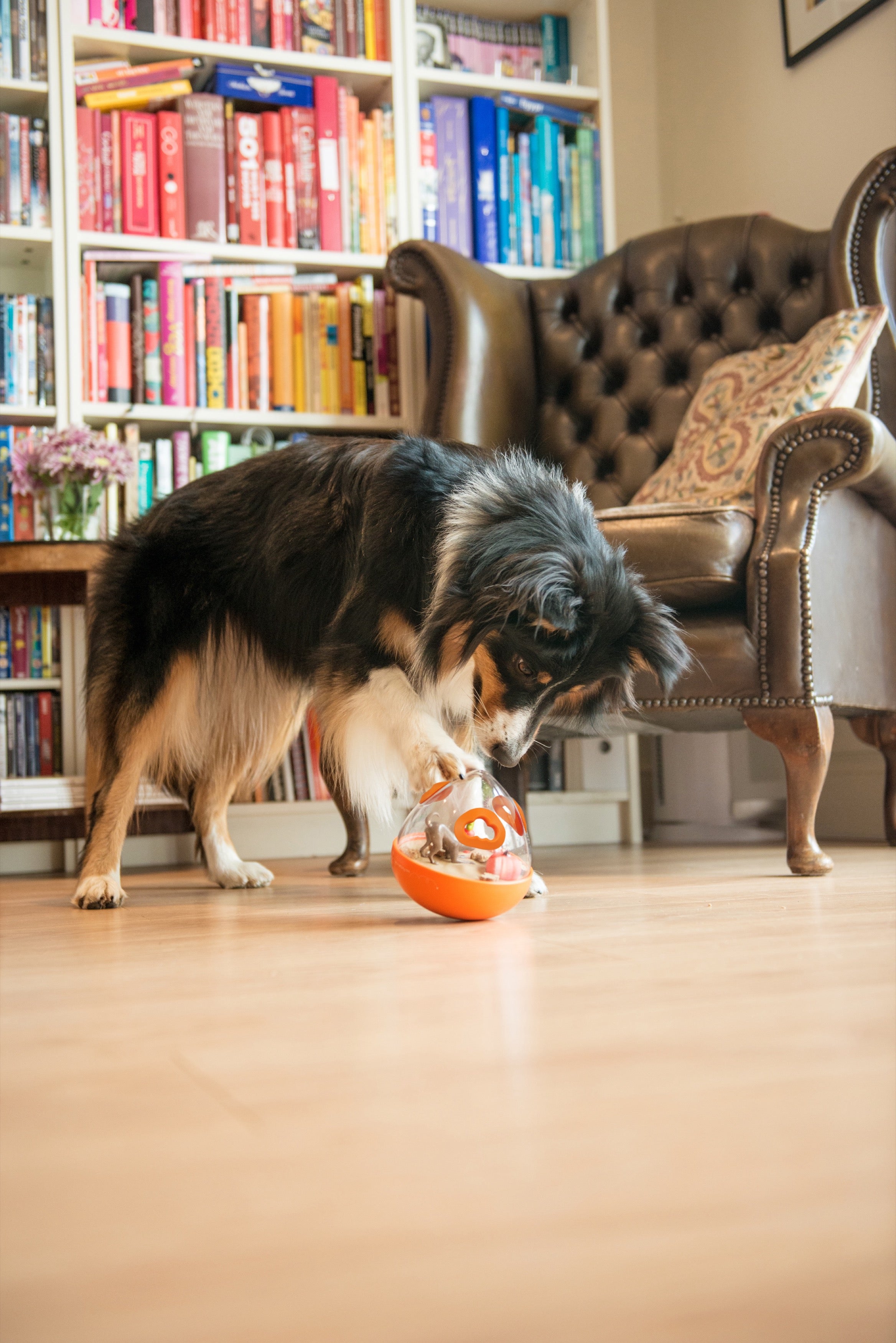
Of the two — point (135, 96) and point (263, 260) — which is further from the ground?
point (135, 96)

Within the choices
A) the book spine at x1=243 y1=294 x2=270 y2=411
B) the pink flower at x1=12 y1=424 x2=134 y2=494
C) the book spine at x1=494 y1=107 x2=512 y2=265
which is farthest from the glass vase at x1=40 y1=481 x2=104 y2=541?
the book spine at x1=494 y1=107 x2=512 y2=265

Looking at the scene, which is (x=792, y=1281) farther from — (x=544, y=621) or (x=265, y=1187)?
(x=544, y=621)

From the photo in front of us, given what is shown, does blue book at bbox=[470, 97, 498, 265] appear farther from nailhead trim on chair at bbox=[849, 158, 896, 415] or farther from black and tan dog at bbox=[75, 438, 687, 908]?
black and tan dog at bbox=[75, 438, 687, 908]

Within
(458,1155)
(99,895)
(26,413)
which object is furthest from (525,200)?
(458,1155)

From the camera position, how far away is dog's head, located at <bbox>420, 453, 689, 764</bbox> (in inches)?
67.0

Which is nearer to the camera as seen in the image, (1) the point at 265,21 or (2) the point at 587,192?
(1) the point at 265,21

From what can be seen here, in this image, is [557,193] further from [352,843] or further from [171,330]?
[352,843]

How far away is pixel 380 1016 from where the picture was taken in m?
0.92

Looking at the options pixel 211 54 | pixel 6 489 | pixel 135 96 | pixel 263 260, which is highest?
pixel 211 54

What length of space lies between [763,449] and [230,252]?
1.76 meters

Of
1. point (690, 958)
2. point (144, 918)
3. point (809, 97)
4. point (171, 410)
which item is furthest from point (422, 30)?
point (690, 958)

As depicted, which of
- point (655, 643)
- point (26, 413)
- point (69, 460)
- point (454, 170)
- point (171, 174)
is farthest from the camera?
point (454, 170)

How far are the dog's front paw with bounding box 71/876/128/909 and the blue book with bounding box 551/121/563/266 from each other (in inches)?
92.5

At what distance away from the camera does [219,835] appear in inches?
89.8
